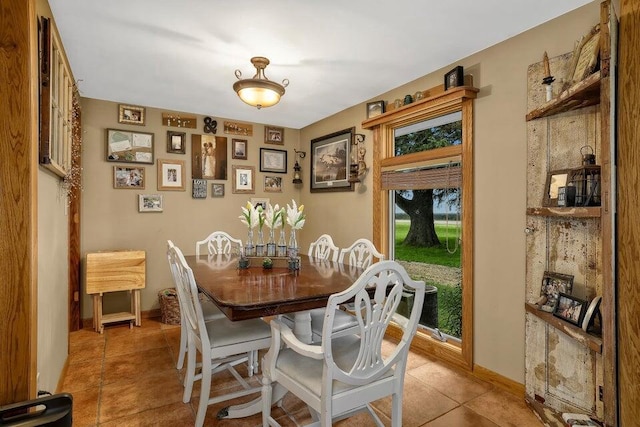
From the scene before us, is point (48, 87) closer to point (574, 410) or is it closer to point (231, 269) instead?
point (231, 269)

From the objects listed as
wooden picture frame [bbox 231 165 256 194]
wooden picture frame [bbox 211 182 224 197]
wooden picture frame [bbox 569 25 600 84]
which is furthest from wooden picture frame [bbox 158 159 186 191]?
wooden picture frame [bbox 569 25 600 84]

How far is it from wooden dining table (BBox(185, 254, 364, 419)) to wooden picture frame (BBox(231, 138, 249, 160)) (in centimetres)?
206

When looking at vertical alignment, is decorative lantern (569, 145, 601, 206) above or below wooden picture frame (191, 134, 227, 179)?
below

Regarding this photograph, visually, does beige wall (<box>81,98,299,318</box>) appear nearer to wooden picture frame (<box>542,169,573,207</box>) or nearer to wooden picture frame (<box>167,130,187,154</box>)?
wooden picture frame (<box>167,130,187,154</box>)

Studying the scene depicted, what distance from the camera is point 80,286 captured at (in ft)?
11.8

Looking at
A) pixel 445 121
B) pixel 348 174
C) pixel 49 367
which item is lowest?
pixel 49 367

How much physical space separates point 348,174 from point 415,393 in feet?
7.90

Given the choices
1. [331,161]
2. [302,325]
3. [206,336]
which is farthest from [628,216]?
[331,161]

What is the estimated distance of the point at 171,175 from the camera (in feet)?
13.4

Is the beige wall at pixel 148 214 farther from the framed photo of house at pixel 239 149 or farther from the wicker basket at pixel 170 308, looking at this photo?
the wicker basket at pixel 170 308

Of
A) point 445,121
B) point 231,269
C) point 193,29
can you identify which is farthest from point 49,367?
point 445,121

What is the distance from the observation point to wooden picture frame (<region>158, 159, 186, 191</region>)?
13.2ft

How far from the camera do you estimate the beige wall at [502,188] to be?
7.55ft

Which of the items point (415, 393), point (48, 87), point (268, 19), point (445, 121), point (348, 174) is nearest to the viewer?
point (48, 87)
